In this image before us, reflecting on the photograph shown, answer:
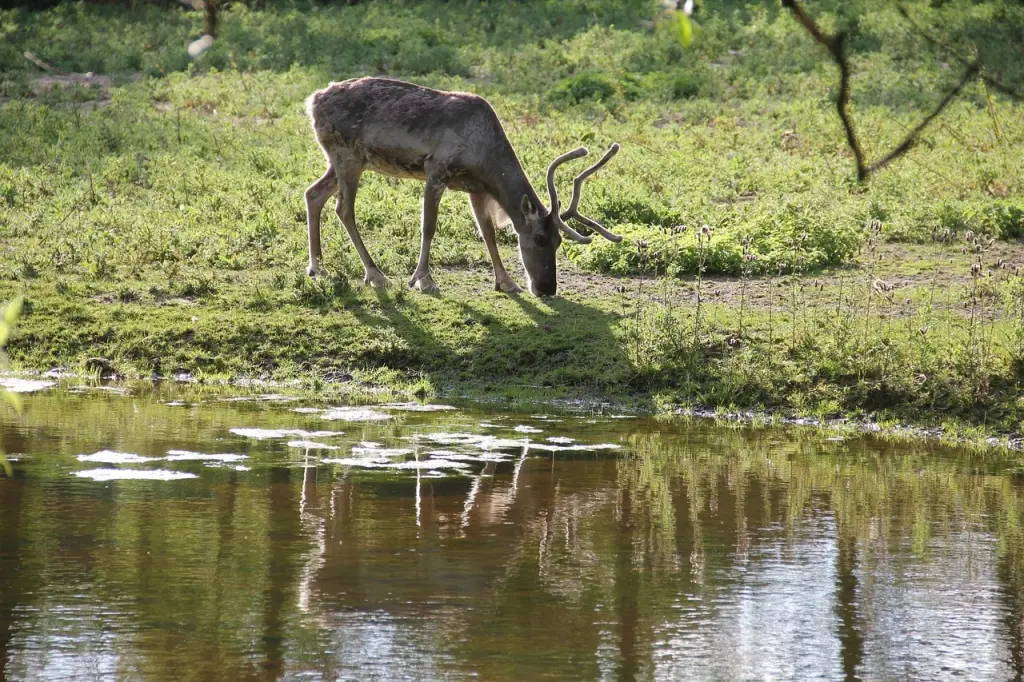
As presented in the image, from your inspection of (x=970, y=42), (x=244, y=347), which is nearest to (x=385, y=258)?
(x=244, y=347)

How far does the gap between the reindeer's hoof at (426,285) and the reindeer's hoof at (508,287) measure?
1.70ft

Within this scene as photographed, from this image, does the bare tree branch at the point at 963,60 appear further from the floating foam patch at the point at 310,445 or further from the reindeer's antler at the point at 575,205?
the reindeer's antler at the point at 575,205

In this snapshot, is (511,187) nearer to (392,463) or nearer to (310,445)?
(310,445)

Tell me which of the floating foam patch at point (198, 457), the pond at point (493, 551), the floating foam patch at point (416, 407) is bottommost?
the pond at point (493, 551)

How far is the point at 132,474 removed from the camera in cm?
808

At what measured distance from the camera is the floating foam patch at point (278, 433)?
30.0 ft

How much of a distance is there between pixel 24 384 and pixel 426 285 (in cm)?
338

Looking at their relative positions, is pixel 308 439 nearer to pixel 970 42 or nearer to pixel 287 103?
pixel 970 42

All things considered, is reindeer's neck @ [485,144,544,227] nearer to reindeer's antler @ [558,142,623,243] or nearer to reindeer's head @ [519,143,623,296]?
reindeer's head @ [519,143,623,296]

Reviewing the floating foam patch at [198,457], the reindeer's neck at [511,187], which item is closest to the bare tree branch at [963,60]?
the floating foam patch at [198,457]

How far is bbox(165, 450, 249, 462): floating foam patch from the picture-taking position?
8477 millimetres

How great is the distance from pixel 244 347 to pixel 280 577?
5.40m

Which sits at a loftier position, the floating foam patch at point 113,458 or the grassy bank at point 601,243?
the grassy bank at point 601,243

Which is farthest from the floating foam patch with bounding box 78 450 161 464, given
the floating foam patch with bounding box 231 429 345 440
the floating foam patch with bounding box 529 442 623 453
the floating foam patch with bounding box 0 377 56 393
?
the floating foam patch with bounding box 529 442 623 453
